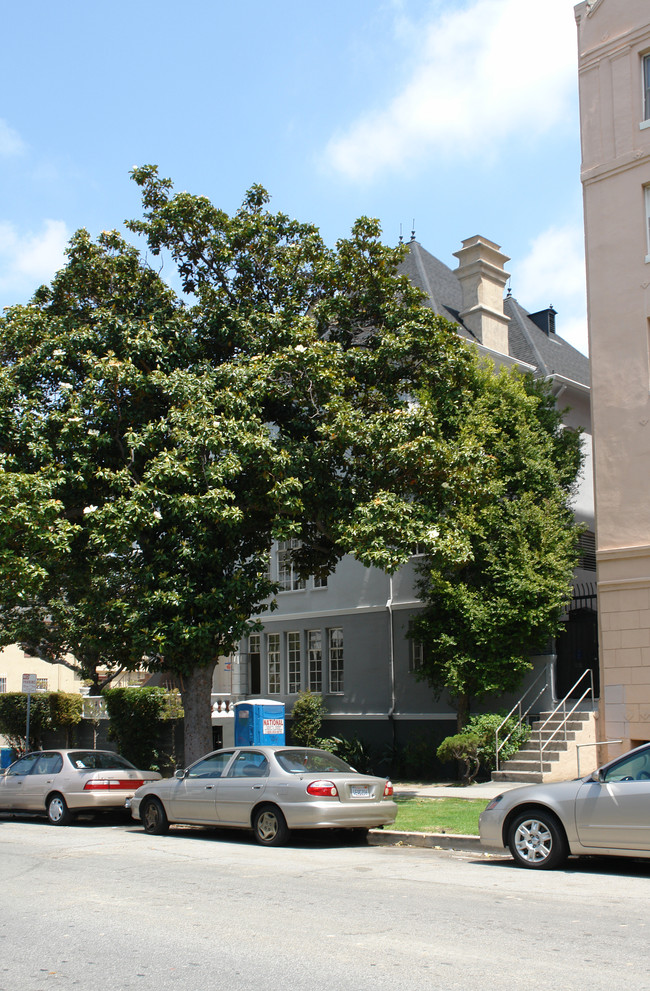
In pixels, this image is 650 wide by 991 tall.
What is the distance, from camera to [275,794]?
12383 millimetres

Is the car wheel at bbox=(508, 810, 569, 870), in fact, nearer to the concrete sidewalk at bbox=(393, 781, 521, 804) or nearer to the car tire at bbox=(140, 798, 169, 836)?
the car tire at bbox=(140, 798, 169, 836)

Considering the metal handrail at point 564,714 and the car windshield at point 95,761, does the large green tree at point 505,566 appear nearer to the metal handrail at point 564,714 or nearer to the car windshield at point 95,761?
the metal handrail at point 564,714

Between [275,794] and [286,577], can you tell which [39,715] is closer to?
[286,577]

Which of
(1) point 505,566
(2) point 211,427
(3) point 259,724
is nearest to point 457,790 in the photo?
(3) point 259,724

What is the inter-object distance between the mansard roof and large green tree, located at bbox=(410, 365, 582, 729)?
570 cm

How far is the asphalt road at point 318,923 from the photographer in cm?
594

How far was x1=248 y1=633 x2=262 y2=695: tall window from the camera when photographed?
99.3 ft

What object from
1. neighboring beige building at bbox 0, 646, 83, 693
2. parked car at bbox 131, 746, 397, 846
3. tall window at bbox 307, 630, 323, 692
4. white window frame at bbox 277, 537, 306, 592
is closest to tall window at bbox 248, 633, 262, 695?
white window frame at bbox 277, 537, 306, 592

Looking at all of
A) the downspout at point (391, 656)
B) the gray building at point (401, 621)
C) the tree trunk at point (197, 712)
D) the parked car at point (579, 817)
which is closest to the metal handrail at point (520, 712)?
the gray building at point (401, 621)

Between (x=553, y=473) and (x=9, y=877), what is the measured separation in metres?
14.6

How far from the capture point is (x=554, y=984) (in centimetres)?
565

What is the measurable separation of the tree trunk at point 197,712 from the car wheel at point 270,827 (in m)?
5.61

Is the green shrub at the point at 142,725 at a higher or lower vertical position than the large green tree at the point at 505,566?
lower

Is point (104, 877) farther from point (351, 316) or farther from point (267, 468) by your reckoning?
point (351, 316)
